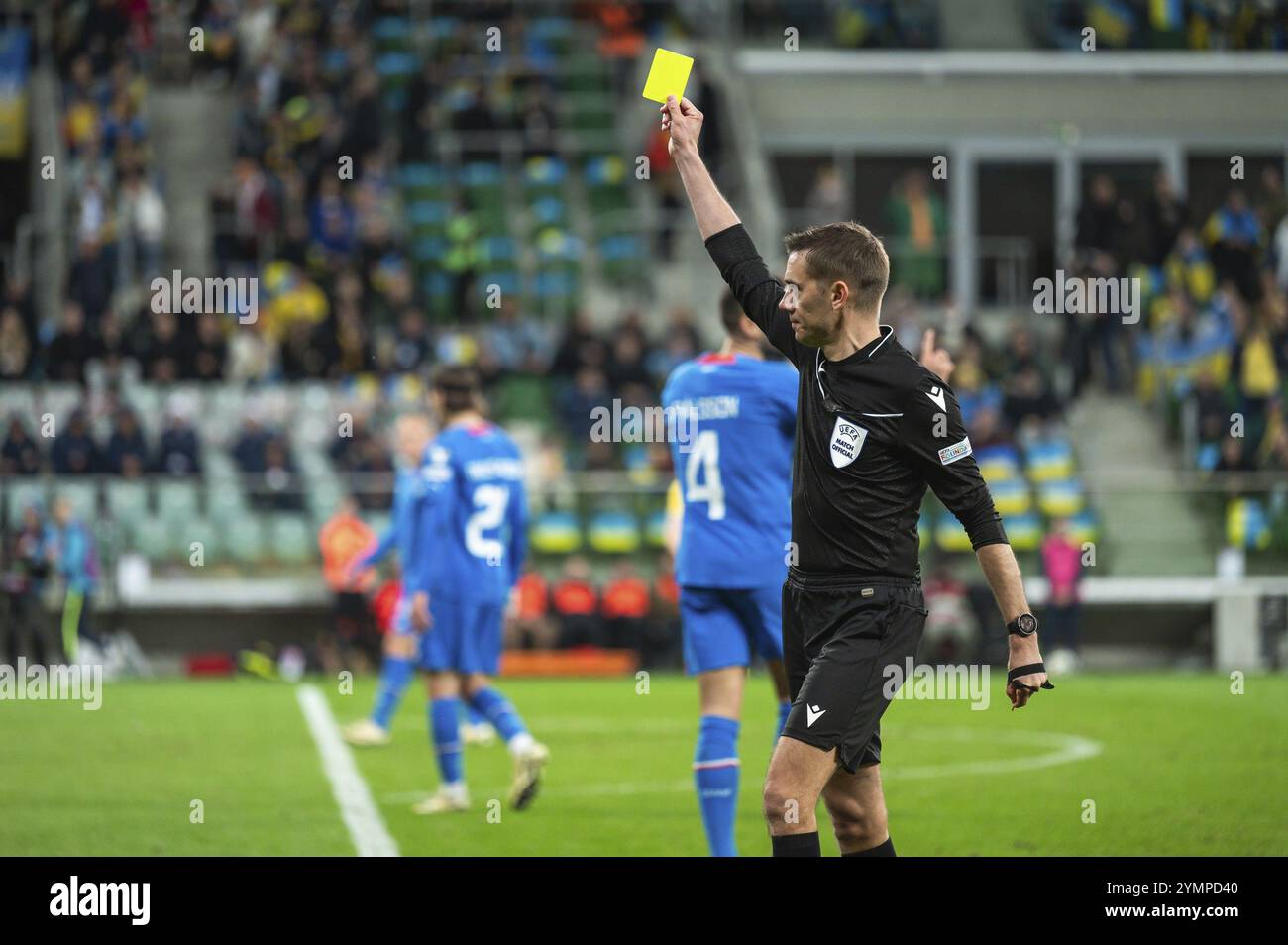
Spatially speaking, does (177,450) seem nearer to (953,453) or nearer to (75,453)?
(75,453)

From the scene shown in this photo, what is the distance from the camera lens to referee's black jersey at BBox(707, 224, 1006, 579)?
608 centimetres

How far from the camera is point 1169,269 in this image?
87.0 ft

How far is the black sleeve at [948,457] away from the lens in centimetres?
605

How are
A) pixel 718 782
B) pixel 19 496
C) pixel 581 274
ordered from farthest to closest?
1. pixel 581 274
2. pixel 19 496
3. pixel 718 782

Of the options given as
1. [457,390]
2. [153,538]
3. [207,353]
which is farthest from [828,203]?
[457,390]

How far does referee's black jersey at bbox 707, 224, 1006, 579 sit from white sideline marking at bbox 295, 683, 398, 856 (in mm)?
3470

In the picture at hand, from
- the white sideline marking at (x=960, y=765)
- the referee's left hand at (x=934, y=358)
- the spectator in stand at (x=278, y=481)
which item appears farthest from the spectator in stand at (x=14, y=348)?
the referee's left hand at (x=934, y=358)

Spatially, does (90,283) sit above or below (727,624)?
above

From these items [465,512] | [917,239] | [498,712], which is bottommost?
[498,712]

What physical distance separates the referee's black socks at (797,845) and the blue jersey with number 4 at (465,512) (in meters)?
5.04

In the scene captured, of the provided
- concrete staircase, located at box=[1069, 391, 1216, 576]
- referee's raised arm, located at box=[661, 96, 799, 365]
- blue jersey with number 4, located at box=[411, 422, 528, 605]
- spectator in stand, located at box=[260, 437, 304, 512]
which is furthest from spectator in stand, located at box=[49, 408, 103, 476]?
referee's raised arm, located at box=[661, 96, 799, 365]

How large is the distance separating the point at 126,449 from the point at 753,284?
53.2ft

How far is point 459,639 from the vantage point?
10.8 metres
